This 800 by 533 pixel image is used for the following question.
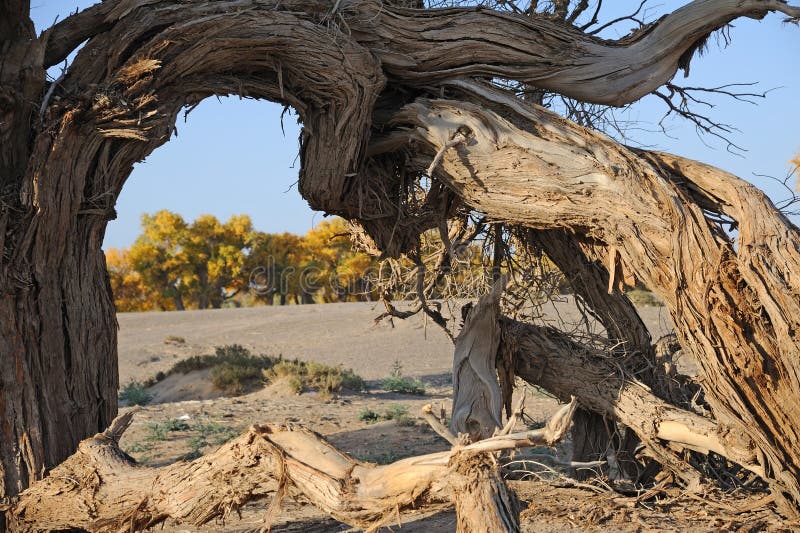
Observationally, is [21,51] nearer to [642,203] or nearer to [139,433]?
[642,203]

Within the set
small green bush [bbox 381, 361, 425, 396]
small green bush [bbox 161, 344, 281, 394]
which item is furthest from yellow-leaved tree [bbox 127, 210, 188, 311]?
small green bush [bbox 381, 361, 425, 396]

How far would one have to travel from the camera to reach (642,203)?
4.31 meters

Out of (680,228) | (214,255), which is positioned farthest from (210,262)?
(680,228)

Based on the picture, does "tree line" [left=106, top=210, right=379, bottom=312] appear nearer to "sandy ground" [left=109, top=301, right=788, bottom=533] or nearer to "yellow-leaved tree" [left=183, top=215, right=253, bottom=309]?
"yellow-leaved tree" [left=183, top=215, right=253, bottom=309]

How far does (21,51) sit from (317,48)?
1645 mm

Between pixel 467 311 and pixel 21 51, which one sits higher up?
pixel 21 51

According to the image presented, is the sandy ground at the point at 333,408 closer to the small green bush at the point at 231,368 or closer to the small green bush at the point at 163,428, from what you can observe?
the small green bush at the point at 163,428

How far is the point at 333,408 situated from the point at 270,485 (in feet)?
22.0

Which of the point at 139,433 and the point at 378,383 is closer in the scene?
the point at 139,433

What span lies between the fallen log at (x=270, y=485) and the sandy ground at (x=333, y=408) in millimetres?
329

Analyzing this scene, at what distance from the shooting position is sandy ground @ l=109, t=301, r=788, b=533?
4.98 metres

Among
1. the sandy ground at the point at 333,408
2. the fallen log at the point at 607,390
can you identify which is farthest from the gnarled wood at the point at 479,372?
the sandy ground at the point at 333,408

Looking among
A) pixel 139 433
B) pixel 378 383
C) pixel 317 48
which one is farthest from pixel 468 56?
pixel 378 383

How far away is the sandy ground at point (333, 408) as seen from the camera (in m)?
4.98
